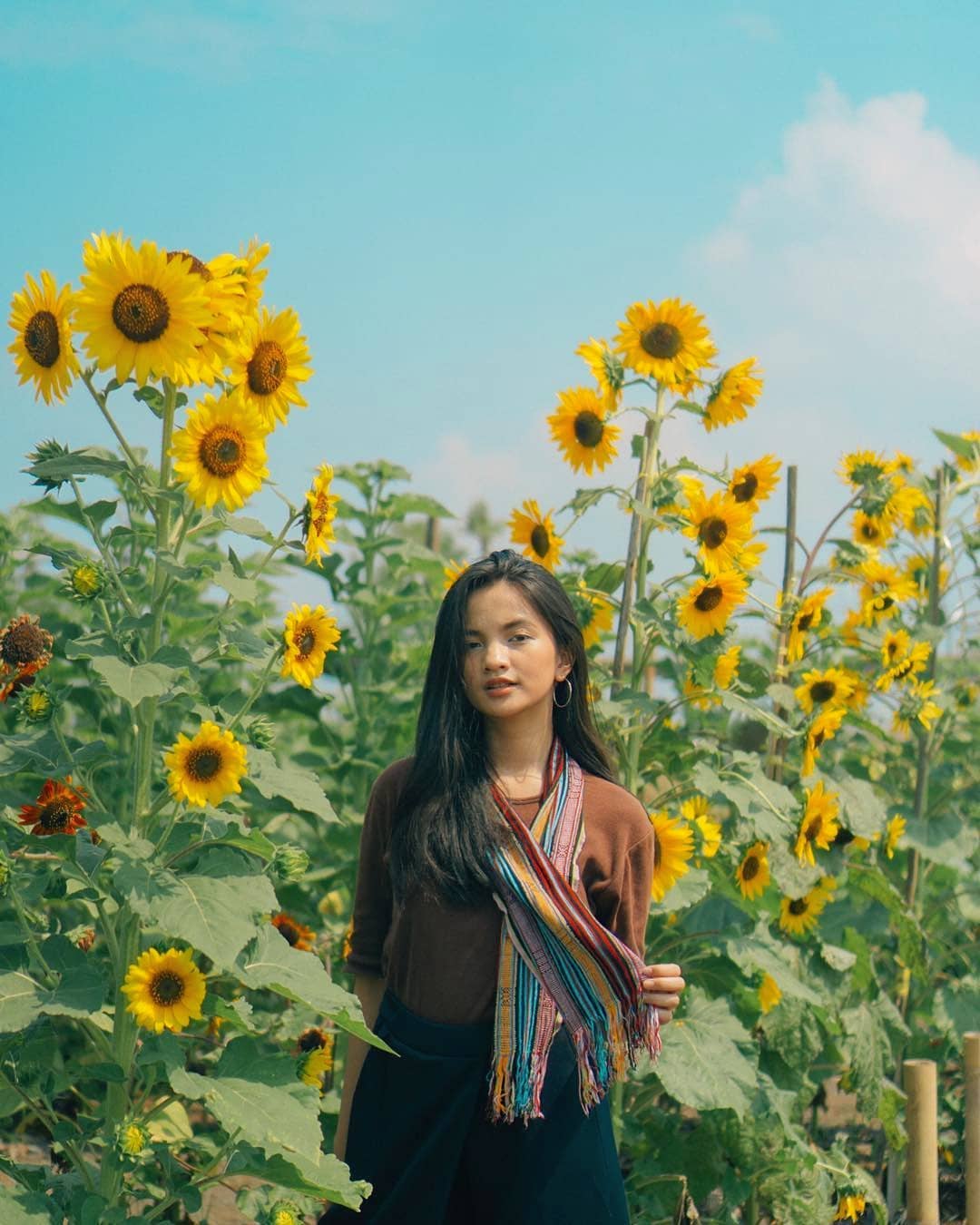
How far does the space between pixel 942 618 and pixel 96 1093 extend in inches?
108

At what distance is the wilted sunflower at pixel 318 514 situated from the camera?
244 centimetres

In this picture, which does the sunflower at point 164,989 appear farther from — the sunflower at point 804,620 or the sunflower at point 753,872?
the sunflower at point 804,620

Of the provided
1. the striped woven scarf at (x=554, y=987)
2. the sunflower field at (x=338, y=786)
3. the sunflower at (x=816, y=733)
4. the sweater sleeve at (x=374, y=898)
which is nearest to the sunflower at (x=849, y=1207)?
the sunflower field at (x=338, y=786)

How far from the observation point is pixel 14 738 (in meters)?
2.46

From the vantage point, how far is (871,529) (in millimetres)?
4355

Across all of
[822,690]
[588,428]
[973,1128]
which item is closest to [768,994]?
[973,1128]

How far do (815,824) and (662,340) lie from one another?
1.16 metres

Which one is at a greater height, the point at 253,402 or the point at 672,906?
the point at 253,402

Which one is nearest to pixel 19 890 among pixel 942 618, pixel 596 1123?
pixel 596 1123

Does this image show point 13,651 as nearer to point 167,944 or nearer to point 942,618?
point 167,944

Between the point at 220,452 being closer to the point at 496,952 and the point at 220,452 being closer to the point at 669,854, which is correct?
the point at 496,952

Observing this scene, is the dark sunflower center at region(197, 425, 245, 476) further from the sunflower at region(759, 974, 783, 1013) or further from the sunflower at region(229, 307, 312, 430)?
the sunflower at region(759, 974, 783, 1013)

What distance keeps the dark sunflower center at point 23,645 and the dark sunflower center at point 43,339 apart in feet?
1.52

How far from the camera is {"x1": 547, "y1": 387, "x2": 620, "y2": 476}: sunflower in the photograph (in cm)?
345
